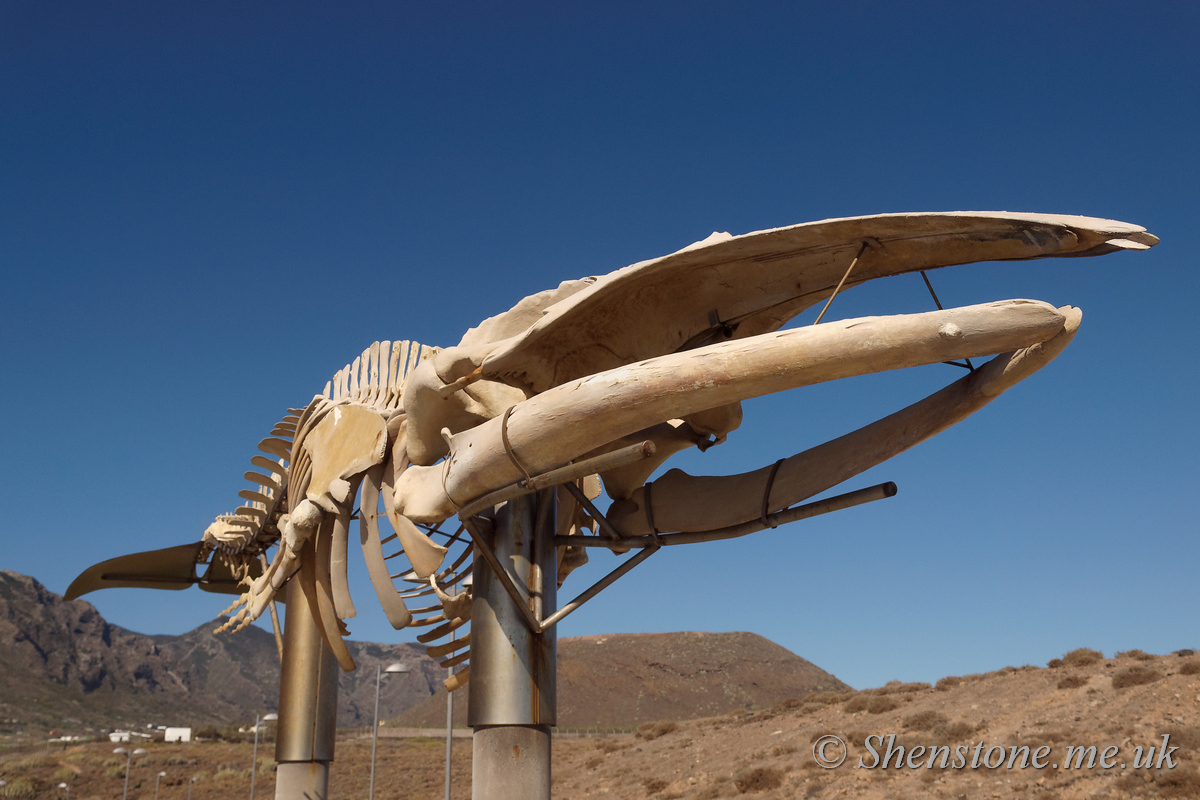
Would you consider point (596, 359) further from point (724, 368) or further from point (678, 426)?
point (724, 368)

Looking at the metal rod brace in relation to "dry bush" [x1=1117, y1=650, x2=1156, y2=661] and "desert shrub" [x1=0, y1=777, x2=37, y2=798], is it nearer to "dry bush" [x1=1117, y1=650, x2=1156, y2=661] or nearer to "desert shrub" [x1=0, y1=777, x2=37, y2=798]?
"dry bush" [x1=1117, y1=650, x2=1156, y2=661]

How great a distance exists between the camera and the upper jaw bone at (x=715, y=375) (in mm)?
4949

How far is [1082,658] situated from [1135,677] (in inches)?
146

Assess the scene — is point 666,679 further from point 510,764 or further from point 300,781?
point 510,764

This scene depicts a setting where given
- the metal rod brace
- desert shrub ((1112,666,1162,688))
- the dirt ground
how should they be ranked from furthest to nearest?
desert shrub ((1112,666,1162,688)) < the dirt ground < the metal rod brace

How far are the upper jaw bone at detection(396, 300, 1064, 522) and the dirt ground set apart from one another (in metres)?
11.7

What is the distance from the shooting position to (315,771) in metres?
11.1

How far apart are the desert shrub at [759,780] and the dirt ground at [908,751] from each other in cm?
3

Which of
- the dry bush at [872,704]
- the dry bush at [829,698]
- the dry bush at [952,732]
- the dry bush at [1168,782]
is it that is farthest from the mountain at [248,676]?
the dry bush at [1168,782]

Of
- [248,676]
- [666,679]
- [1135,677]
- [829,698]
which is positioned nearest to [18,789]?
[829,698]

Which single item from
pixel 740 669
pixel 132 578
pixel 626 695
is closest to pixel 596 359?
pixel 132 578

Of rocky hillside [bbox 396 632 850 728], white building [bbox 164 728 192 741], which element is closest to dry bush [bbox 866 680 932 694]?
rocky hillside [bbox 396 632 850 728]

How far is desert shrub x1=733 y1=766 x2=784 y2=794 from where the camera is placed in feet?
60.6

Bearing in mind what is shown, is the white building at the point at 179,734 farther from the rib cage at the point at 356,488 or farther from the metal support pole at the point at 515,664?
the metal support pole at the point at 515,664
